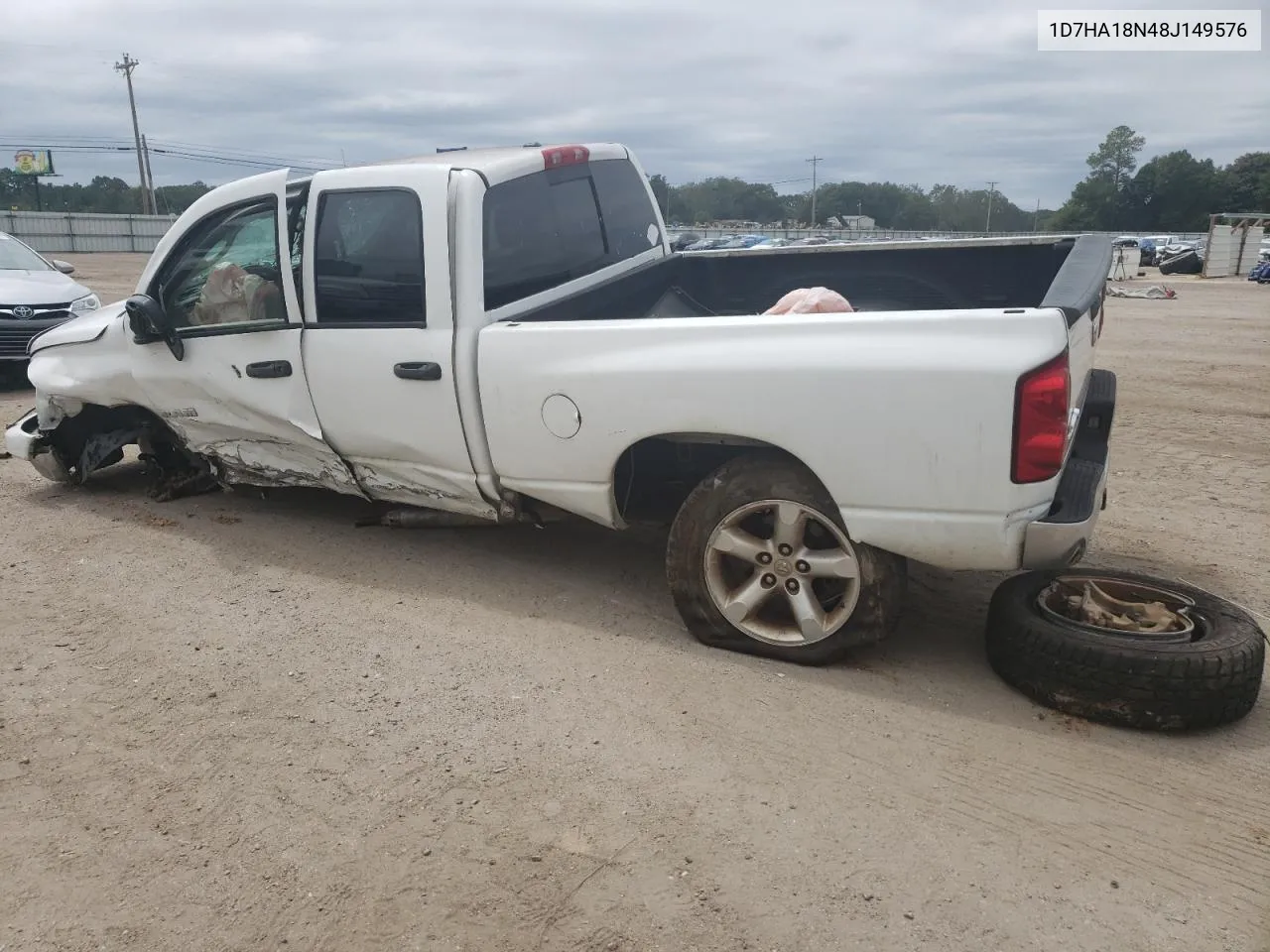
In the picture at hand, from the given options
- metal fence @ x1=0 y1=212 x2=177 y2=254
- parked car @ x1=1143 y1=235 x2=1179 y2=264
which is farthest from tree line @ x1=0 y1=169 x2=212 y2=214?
parked car @ x1=1143 y1=235 x2=1179 y2=264

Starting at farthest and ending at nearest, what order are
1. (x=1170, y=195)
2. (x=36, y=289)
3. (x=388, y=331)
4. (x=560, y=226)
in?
(x=1170, y=195)
(x=36, y=289)
(x=560, y=226)
(x=388, y=331)

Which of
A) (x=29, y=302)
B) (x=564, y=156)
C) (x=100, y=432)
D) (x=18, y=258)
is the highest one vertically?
(x=564, y=156)

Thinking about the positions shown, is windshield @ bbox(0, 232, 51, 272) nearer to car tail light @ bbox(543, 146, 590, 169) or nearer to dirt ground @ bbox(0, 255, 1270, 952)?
dirt ground @ bbox(0, 255, 1270, 952)

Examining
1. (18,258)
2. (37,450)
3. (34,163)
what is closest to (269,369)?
(37,450)

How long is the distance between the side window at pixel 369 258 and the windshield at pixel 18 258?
884cm

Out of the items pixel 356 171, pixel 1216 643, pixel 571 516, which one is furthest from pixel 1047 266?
pixel 356 171

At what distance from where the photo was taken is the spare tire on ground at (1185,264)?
3728 cm

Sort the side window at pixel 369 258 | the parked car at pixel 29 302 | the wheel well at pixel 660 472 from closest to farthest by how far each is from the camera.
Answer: the wheel well at pixel 660 472
the side window at pixel 369 258
the parked car at pixel 29 302

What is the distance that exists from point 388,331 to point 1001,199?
111 meters

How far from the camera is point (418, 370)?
426 centimetres

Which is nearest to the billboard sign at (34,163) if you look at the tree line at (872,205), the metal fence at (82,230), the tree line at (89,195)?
the tree line at (89,195)

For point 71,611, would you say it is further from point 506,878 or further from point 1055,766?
point 1055,766

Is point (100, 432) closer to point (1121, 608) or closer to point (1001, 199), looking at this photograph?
point (1121, 608)

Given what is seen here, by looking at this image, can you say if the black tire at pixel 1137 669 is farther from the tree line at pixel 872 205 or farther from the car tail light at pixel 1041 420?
the tree line at pixel 872 205
